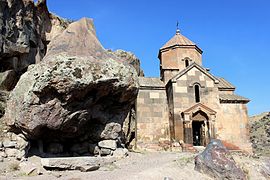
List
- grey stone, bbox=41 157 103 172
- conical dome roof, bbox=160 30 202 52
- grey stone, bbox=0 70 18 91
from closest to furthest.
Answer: grey stone, bbox=41 157 103 172, grey stone, bbox=0 70 18 91, conical dome roof, bbox=160 30 202 52

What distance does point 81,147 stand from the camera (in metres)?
9.56

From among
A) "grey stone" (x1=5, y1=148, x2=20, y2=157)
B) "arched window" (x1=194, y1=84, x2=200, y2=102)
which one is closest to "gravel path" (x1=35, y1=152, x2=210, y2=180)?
"grey stone" (x1=5, y1=148, x2=20, y2=157)

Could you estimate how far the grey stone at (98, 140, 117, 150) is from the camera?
896 cm

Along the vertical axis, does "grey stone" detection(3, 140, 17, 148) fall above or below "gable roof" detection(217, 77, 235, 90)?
below

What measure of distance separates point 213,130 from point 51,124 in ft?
39.2

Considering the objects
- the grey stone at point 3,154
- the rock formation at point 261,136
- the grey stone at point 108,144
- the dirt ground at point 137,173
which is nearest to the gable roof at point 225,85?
the rock formation at point 261,136

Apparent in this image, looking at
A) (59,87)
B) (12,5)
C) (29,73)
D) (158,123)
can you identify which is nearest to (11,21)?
(12,5)

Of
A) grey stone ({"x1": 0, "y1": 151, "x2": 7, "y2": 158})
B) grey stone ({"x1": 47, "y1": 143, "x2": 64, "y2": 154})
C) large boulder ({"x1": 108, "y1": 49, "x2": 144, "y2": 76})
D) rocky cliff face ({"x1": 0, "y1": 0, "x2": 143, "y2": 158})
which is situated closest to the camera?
grey stone ({"x1": 0, "y1": 151, "x2": 7, "y2": 158})

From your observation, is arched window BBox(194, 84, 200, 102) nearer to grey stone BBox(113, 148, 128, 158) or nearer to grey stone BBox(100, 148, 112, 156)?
grey stone BBox(113, 148, 128, 158)

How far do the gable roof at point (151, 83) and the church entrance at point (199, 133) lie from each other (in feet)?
11.8

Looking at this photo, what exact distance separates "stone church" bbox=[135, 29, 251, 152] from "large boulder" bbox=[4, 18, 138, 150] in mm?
7561

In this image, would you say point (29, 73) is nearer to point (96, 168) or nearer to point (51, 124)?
point (51, 124)

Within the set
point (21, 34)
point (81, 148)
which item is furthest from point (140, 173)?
point (21, 34)

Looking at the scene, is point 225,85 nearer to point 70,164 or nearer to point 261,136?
point 261,136
